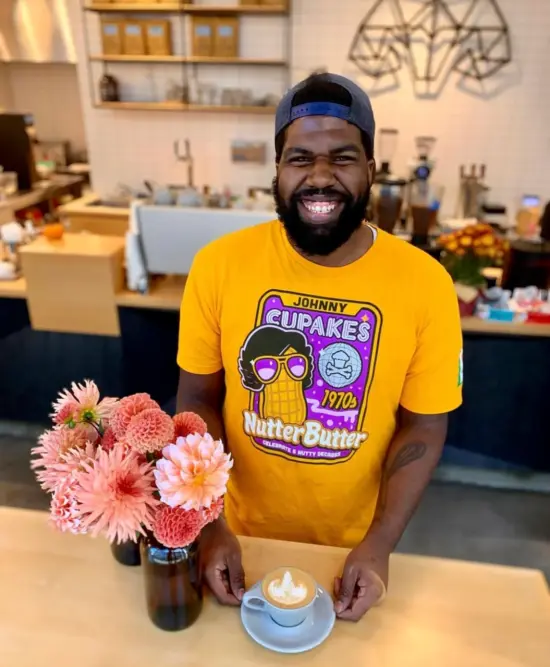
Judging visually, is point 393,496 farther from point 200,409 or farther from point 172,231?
point 172,231

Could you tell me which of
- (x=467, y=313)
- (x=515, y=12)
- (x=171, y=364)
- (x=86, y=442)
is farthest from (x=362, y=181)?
(x=515, y=12)

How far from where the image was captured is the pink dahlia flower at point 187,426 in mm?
818

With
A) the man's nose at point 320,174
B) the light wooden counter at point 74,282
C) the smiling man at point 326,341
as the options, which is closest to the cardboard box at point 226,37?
the light wooden counter at point 74,282

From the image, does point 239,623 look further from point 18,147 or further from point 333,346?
point 18,147

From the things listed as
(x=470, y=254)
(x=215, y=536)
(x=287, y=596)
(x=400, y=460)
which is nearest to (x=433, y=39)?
(x=470, y=254)

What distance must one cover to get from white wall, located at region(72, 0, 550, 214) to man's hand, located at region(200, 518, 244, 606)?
360cm

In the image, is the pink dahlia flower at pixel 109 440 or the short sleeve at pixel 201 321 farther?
the short sleeve at pixel 201 321

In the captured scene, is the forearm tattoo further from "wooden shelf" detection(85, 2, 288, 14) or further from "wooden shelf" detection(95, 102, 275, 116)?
"wooden shelf" detection(85, 2, 288, 14)

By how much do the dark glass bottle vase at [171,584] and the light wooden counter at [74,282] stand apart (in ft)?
5.31

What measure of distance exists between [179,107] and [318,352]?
3.43m

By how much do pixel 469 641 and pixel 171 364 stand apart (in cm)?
191

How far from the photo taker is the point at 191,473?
74 centimetres

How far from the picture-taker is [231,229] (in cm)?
223

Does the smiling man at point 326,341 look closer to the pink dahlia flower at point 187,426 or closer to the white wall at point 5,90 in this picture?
the pink dahlia flower at point 187,426
